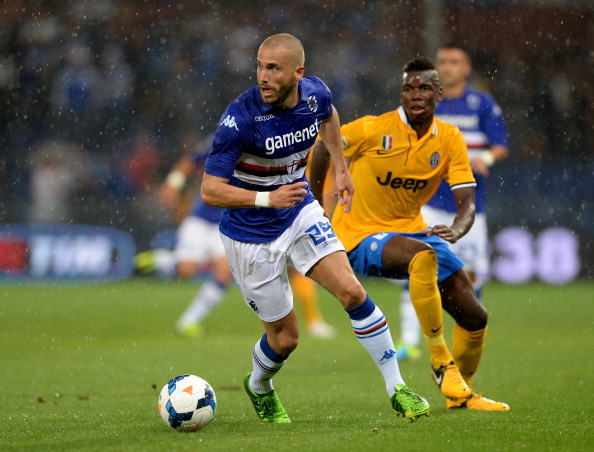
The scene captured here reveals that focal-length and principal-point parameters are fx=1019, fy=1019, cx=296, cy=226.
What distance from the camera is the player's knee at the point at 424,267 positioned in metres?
5.96

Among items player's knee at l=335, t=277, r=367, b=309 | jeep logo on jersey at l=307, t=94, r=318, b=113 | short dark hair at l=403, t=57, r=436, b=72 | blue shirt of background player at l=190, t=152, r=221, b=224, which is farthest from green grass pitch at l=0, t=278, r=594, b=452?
short dark hair at l=403, t=57, r=436, b=72

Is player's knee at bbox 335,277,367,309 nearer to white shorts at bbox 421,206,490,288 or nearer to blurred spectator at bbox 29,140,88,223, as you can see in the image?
white shorts at bbox 421,206,490,288

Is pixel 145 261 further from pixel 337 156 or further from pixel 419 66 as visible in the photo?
pixel 337 156

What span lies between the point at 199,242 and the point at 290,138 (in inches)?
295

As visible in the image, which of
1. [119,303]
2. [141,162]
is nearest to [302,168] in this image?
[119,303]

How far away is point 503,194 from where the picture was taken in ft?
51.7

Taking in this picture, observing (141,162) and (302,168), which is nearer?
Result: (302,168)

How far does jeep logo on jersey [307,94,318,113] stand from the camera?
18.3 ft

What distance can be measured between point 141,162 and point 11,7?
370 centimetres

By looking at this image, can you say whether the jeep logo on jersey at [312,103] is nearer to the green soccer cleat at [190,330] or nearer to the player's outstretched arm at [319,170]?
the player's outstretched arm at [319,170]

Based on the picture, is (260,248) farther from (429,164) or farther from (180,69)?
(180,69)

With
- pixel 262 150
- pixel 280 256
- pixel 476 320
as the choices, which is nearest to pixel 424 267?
pixel 476 320

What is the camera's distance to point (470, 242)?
8.62 metres

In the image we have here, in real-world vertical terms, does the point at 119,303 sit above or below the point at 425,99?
below
